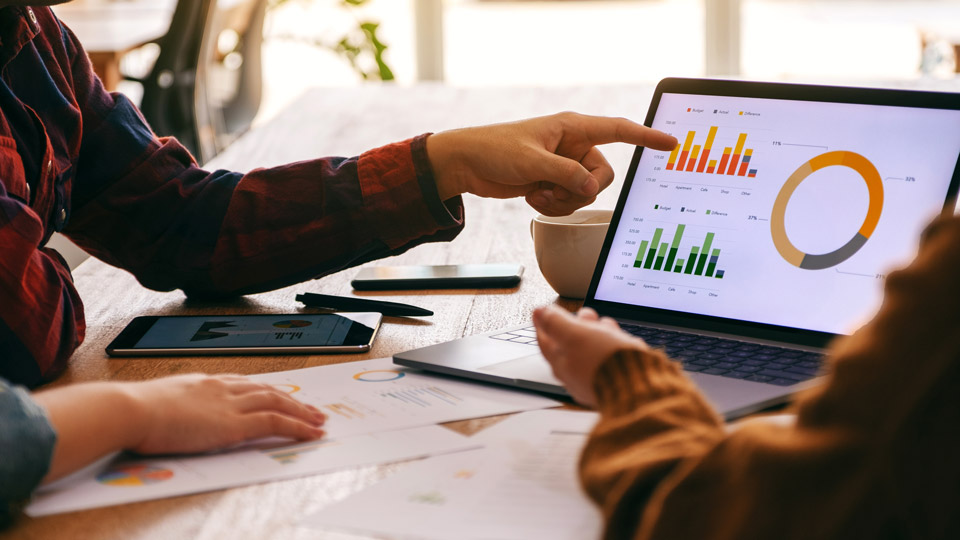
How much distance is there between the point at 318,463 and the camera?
0.66 meters

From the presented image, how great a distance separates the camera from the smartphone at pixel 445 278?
3.73 feet

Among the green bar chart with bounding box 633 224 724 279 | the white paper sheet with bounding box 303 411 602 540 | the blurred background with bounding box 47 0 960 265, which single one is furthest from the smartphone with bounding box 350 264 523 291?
the blurred background with bounding box 47 0 960 265

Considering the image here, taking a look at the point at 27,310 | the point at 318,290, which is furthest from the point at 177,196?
the point at 27,310

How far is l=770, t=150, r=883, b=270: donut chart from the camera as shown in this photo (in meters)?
0.82

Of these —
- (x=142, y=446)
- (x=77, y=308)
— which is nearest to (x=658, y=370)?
(x=142, y=446)

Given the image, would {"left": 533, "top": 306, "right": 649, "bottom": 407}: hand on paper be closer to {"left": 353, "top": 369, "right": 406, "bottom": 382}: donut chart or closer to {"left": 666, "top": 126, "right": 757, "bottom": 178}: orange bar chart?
{"left": 353, "top": 369, "right": 406, "bottom": 382}: donut chart

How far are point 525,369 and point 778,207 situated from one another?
0.88 ft

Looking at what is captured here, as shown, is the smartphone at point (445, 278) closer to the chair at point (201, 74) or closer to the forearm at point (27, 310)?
the forearm at point (27, 310)

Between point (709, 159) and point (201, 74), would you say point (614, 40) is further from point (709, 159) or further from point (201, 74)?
point (709, 159)

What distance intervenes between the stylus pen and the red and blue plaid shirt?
36mm

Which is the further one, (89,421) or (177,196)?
(177,196)

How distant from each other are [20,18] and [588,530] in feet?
2.60

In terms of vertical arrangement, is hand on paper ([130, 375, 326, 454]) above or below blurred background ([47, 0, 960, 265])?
above

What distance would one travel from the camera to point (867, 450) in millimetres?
428
